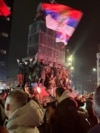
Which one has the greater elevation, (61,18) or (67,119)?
(61,18)

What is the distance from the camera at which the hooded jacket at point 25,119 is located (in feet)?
9.30

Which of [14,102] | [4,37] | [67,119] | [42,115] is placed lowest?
[67,119]

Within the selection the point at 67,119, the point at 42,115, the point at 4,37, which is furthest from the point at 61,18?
the point at 4,37

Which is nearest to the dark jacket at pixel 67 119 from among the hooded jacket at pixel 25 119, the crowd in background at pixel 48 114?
the crowd in background at pixel 48 114

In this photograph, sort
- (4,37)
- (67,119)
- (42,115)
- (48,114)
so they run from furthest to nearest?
(4,37) → (48,114) → (67,119) → (42,115)

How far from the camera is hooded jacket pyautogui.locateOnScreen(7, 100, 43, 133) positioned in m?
2.84

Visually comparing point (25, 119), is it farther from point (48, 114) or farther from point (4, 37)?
point (4, 37)

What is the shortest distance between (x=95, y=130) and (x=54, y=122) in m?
2.53

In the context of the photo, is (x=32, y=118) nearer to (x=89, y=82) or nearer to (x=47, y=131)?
(x=47, y=131)

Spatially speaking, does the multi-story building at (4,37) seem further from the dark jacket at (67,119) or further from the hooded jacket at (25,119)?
the hooded jacket at (25,119)

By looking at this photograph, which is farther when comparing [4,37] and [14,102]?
[4,37]

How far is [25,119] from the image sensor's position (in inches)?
113

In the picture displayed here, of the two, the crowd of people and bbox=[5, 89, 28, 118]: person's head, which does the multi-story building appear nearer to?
the crowd of people

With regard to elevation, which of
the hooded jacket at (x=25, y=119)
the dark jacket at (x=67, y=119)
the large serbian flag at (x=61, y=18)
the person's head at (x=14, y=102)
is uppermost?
the large serbian flag at (x=61, y=18)
